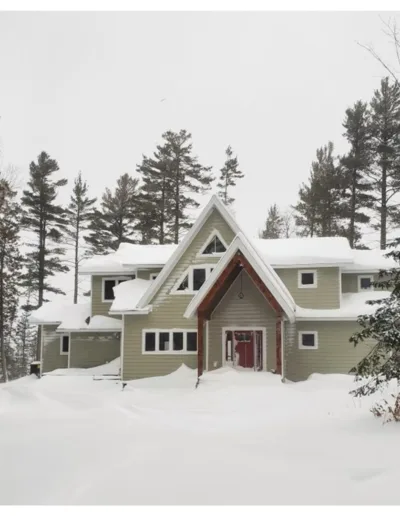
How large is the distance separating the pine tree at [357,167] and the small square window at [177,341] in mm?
18832

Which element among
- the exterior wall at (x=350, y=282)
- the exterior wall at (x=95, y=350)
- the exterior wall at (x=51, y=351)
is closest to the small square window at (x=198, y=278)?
the exterior wall at (x=95, y=350)

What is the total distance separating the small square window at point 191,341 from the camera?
2278 centimetres

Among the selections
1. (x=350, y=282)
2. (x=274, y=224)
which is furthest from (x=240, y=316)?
(x=274, y=224)

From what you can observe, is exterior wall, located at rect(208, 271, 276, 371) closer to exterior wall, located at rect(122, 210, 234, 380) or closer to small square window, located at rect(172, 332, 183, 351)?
exterior wall, located at rect(122, 210, 234, 380)

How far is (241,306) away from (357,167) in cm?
2012

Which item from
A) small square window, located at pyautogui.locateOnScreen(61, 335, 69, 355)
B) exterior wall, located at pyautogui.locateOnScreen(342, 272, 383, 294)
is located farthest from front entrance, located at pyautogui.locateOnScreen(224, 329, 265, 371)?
small square window, located at pyautogui.locateOnScreen(61, 335, 69, 355)

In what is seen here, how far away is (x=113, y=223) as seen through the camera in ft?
140

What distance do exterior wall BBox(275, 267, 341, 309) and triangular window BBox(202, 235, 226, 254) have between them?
141 inches

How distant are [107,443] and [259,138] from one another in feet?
67.6

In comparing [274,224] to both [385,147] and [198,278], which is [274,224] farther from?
[198,278]

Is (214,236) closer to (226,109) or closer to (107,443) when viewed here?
(226,109)

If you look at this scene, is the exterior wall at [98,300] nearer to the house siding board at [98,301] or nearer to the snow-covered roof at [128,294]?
the house siding board at [98,301]
